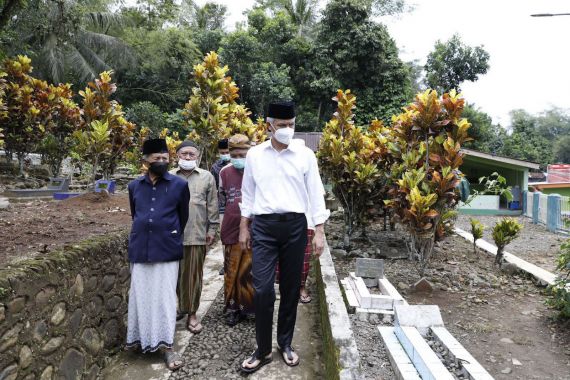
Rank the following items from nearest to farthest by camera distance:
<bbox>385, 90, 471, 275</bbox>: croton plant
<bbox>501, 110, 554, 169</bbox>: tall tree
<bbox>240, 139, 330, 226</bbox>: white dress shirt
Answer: <bbox>240, 139, 330, 226</bbox>: white dress shirt, <bbox>385, 90, 471, 275</bbox>: croton plant, <bbox>501, 110, 554, 169</bbox>: tall tree

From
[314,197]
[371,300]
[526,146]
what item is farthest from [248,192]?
[526,146]

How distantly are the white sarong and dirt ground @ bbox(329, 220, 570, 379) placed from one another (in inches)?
73.2

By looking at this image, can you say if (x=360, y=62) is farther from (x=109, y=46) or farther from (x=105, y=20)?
(x=105, y=20)

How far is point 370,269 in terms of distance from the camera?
239 inches

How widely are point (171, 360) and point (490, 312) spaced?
14.7 feet

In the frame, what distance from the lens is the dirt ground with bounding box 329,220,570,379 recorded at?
4.33 meters

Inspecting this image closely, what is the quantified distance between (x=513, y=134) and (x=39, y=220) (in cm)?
3409

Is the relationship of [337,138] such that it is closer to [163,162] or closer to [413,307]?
[413,307]

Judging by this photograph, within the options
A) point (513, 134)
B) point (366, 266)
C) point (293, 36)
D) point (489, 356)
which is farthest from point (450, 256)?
point (513, 134)

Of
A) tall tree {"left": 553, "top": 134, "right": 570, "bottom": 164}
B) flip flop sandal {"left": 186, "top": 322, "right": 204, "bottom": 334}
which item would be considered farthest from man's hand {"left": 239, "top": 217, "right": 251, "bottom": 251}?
tall tree {"left": 553, "top": 134, "right": 570, "bottom": 164}

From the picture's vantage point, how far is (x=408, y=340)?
13.0ft

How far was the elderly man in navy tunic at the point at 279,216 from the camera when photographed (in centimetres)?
298

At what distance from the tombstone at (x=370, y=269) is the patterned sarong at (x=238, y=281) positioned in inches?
98.5

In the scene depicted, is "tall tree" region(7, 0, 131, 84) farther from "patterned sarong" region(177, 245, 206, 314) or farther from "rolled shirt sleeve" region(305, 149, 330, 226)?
"rolled shirt sleeve" region(305, 149, 330, 226)
